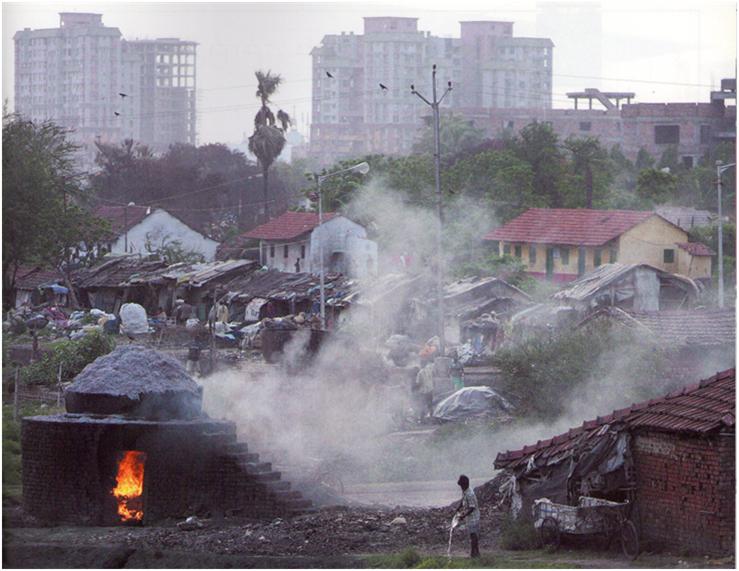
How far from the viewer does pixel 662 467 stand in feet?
35.1

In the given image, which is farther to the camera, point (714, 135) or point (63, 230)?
point (714, 135)

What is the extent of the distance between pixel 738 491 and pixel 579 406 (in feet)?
25.8

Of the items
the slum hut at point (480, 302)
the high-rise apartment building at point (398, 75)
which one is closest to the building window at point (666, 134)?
the high-rise apartment building at point (398, 75)

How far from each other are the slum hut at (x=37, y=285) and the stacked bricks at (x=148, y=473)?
261 cm

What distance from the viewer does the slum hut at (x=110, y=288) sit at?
15992mm

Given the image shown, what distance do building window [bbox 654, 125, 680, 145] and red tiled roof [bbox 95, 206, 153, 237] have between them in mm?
7808

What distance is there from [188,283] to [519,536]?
6581 mm

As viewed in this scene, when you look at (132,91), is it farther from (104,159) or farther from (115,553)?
(115,553)

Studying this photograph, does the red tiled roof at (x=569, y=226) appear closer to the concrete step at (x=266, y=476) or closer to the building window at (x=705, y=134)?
the building window at (x=705, y=134)

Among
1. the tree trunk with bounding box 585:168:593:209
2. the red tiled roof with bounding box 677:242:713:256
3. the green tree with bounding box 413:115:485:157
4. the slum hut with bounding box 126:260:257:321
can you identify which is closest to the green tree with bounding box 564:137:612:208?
the tree trunk with bounding box 585:168:593:209

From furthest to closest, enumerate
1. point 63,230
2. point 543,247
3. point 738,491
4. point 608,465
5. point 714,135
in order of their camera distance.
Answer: point 543,247 < point 714,135 < point 63,230 < point 608,465 < point 738,491

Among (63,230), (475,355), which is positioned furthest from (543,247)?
(63,230)

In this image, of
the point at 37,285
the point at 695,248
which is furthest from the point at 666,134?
the point at 37,285

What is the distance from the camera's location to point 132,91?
52.6 feet
